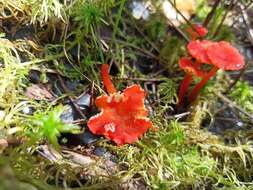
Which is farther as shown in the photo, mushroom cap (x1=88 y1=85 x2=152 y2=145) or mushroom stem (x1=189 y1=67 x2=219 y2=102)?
mushroom stem (x1=189 y1=67 x2=219 y2=102)

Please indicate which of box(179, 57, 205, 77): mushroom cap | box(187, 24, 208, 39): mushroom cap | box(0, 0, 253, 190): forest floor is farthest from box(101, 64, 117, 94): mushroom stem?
box(187, 24, 208, 39): mushroom cap

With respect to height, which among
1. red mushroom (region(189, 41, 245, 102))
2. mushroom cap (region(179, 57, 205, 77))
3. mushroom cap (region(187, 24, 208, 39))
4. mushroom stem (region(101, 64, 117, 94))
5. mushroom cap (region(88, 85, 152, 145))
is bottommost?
mushroom cap (region(88, 85, 152, 145))

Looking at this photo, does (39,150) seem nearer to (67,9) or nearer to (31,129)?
(31,129)

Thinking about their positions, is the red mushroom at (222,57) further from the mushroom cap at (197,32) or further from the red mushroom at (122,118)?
the red mushroom at (122,118)

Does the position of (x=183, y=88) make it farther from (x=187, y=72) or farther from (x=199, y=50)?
(x=199, y=50)

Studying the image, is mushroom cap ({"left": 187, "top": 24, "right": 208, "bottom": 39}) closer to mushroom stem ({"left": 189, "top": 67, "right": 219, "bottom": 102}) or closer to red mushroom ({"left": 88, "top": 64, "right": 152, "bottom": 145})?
mushroom stem ({"left": 189, "top": 67, "right": 219, "bottom": 102})

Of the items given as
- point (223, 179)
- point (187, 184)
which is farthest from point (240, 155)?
point (187, 184)
